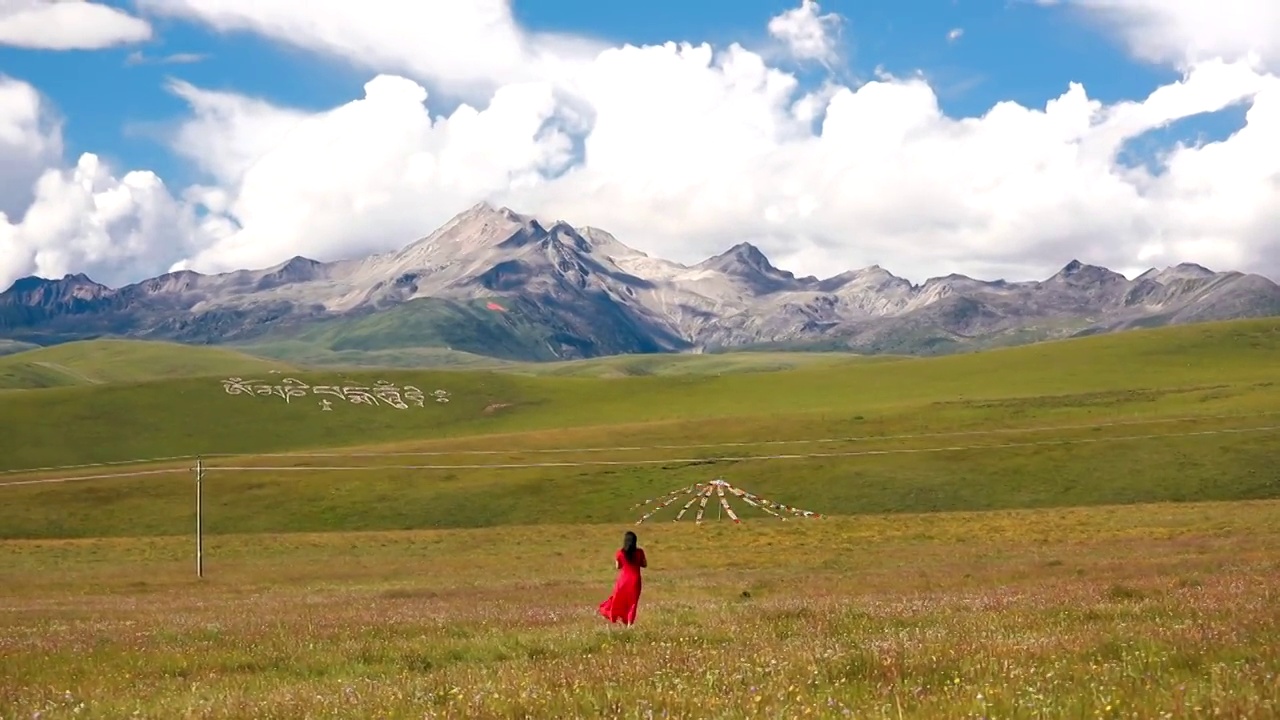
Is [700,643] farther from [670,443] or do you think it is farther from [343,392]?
[343,392]

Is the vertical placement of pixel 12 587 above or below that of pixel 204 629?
below

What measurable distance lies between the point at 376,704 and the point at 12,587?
47.1m

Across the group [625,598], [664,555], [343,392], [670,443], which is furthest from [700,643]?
[343,392]

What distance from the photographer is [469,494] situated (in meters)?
90.3

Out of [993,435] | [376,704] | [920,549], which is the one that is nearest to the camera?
[376,704]

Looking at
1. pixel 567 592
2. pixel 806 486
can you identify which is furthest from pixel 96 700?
pixel 806 486

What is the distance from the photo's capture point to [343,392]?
184125 mm

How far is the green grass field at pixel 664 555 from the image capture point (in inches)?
442

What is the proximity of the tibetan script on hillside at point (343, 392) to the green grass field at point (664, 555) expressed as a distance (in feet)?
6.94

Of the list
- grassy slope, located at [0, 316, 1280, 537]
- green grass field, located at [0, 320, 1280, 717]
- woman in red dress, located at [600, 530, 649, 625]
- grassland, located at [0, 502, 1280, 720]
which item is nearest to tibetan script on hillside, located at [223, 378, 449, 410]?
green grass field, located at [0, 320, 1280, 717]

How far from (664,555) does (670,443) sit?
192ft

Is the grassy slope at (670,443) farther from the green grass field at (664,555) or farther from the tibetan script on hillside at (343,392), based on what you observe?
the tibetan script on hillside at (343,392)

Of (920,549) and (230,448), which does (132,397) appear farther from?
(920,549)

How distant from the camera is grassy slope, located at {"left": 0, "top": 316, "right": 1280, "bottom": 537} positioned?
84.2 meters
